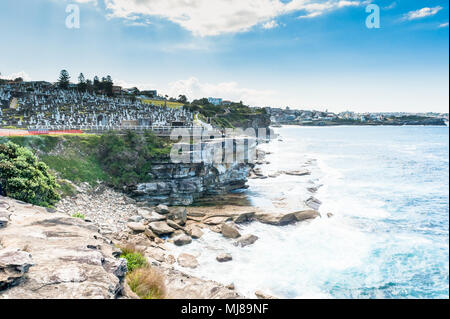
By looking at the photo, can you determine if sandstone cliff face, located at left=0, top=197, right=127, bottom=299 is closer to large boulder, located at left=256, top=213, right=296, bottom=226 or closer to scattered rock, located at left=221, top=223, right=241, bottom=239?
scattered rock, located at left=221, top=223, right=241, bottom=239

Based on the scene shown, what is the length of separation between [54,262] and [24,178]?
10.7m

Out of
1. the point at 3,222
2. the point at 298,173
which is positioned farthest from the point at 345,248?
the point at 298,173

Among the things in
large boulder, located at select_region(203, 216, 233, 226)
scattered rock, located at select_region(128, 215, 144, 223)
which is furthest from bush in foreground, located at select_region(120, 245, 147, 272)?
large boulder, located at select_region(203, 216, 233, 226)

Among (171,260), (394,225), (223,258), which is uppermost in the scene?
(171,260)

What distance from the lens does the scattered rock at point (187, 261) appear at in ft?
54.6

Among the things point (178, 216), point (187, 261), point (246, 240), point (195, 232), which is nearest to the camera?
point (187, 261)

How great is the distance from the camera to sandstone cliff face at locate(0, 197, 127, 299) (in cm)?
537

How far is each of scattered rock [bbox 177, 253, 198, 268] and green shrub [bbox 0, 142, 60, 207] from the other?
350 inches

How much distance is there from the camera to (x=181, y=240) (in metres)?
19.6

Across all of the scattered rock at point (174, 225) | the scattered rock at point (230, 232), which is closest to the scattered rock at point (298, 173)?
the scattered rock at point (230, 232)

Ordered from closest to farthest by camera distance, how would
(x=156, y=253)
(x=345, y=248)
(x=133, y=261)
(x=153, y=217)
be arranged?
(x=133, y=261) → (x=156, y=253) → (x=345, y=248) → (x=153, y=217)

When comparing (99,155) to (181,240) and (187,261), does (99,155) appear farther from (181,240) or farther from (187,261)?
(187,261)
